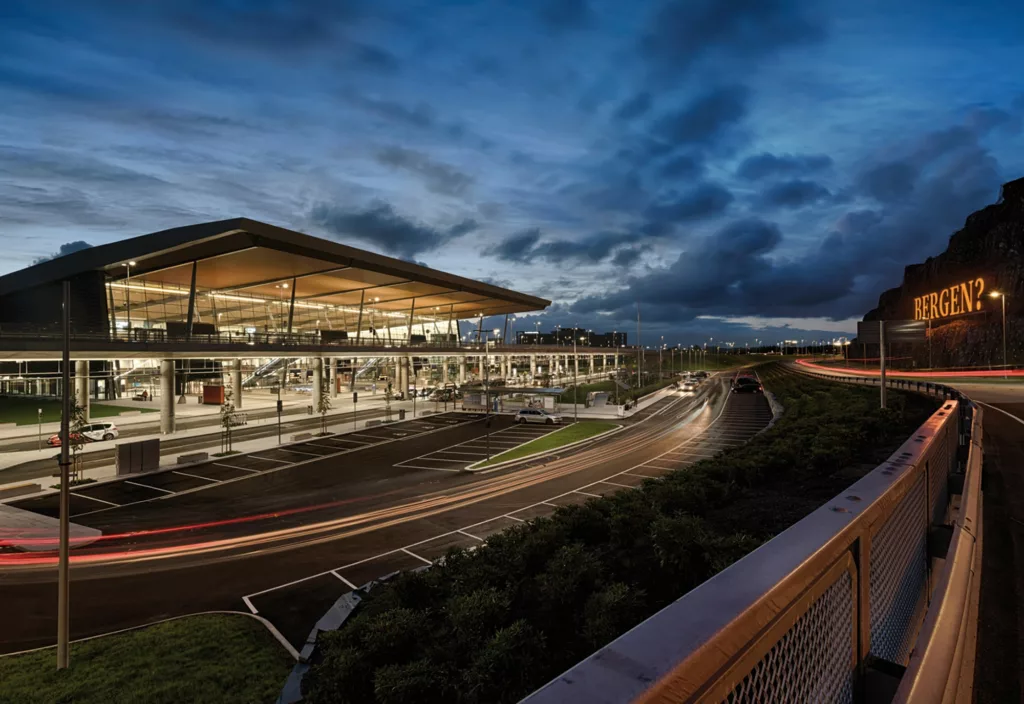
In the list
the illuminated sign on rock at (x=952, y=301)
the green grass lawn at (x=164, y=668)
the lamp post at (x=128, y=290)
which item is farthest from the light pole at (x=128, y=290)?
the illuminated sign on rock at (x=952, y=301)

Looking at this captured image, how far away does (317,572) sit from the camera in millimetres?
15516

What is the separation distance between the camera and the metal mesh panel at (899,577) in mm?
2805

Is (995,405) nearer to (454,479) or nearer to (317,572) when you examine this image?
(454,479)

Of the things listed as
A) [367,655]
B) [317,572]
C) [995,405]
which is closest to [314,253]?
[317,572]

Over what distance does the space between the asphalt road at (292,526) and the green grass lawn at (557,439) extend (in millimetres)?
1984

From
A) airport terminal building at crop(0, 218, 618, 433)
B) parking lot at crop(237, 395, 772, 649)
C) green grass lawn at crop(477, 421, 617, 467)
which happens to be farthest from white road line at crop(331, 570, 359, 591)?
airport terminal building at crop(0, 218, 618, 433)

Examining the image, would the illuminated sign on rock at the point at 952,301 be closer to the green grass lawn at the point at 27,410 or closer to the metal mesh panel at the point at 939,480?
the metal mesh panel at the point at 939,480

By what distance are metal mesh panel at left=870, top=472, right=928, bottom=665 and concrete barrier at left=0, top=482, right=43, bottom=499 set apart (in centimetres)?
3431

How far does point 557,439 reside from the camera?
3891 cm

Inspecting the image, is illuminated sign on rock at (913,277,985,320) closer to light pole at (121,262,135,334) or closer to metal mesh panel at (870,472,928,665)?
metal mesh panel at (870,472,928,665)

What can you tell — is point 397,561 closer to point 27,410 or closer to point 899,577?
point 899,577

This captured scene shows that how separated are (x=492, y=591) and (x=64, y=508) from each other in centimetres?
1082

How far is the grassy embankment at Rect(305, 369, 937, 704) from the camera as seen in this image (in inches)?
209

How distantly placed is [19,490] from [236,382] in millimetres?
27790
